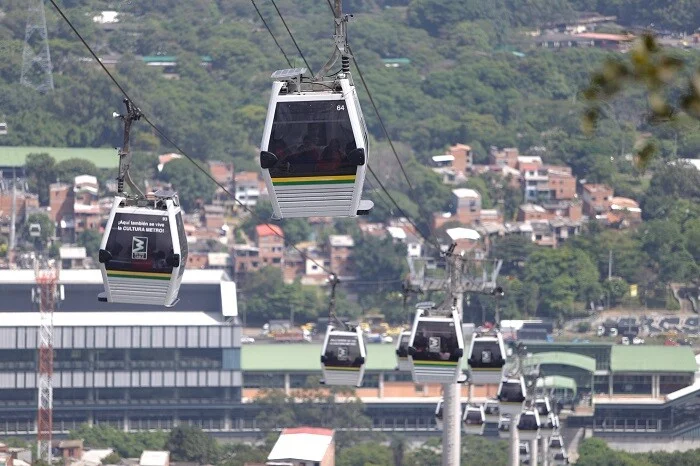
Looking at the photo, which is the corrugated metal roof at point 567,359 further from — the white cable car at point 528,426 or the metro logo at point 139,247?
the metro logo at point 139,247

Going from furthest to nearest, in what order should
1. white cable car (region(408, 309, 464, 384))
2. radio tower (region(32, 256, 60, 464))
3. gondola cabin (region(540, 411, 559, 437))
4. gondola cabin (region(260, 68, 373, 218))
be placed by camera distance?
radio tower (region(32, 256, 60, 464)), gondola cabin (region(540, 411, 559, 437)), white cable car (region(408, 309, 464, 384)), gondola cabin (region(260, 68, 373, 218))

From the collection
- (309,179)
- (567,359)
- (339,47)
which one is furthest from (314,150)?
(567,359)

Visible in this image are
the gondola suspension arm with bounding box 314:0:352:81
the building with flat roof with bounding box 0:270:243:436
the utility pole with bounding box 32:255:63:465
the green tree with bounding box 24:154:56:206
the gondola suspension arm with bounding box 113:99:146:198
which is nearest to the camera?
the gondola suspension arm with bounding box 314:0:352:81

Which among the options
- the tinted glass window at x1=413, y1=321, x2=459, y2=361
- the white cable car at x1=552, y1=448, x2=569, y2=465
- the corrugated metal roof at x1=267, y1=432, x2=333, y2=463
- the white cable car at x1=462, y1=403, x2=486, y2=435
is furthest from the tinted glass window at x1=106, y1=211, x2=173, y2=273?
the corrugated metal roof at x1=267, y1=432, x2=333, y2=463

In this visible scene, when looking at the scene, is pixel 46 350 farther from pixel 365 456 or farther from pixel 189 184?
pixel 189 184

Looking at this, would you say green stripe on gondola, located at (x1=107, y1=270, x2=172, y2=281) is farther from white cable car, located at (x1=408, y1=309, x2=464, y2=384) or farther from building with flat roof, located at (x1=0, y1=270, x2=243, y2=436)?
building with flat roof, located at (x1=0, y1=270, x2=243, y2=436)

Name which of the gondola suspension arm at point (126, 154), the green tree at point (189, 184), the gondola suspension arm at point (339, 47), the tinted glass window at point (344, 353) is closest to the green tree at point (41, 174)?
A: the green tree at point (189, 184)

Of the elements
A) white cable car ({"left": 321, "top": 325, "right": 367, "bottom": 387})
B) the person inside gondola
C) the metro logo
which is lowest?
white cable car ({"left": 321, "top": 325, "right": 367, "bottom": 387})
